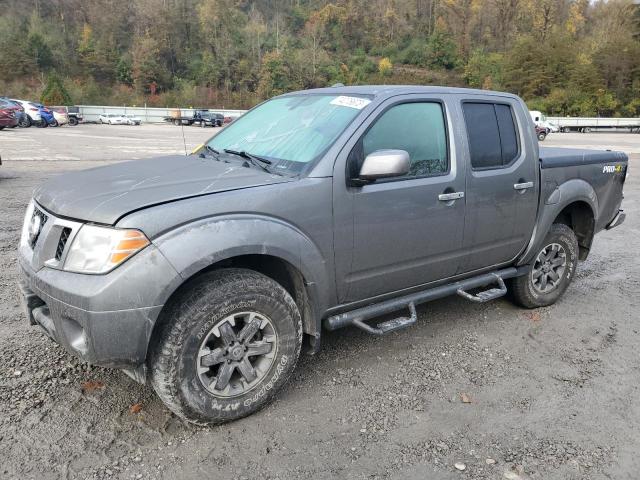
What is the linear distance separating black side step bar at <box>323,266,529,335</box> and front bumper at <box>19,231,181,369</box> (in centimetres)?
120

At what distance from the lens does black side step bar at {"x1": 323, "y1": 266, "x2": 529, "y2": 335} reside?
11.1ft

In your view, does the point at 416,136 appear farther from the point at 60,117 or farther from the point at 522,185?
the point at 60,117

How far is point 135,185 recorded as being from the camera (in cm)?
296

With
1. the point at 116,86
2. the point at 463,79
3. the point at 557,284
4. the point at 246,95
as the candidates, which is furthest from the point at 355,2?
the point at 557,284

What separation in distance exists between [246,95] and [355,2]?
2359 inches

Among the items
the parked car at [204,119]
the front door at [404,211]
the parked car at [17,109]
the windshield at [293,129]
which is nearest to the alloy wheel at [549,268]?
the front door at [404,211]

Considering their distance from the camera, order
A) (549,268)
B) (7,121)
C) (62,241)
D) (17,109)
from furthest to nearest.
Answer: (17,109), (7,121), (549,268), (62,241)

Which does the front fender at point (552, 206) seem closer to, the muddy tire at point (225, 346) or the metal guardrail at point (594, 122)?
the muddy tire at point (225, 346)

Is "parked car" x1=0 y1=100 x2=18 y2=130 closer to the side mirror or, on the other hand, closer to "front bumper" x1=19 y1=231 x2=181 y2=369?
"front bumper" x1=19 y1=231 x2=181 y2=369

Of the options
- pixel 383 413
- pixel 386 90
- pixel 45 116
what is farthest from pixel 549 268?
pixel 45 116

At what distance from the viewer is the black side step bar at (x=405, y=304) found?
11.1 feet

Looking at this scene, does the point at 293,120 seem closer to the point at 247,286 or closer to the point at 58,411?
the point at 247,286

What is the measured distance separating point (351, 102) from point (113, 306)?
1.99 metres

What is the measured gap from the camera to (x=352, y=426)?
3.04 m
